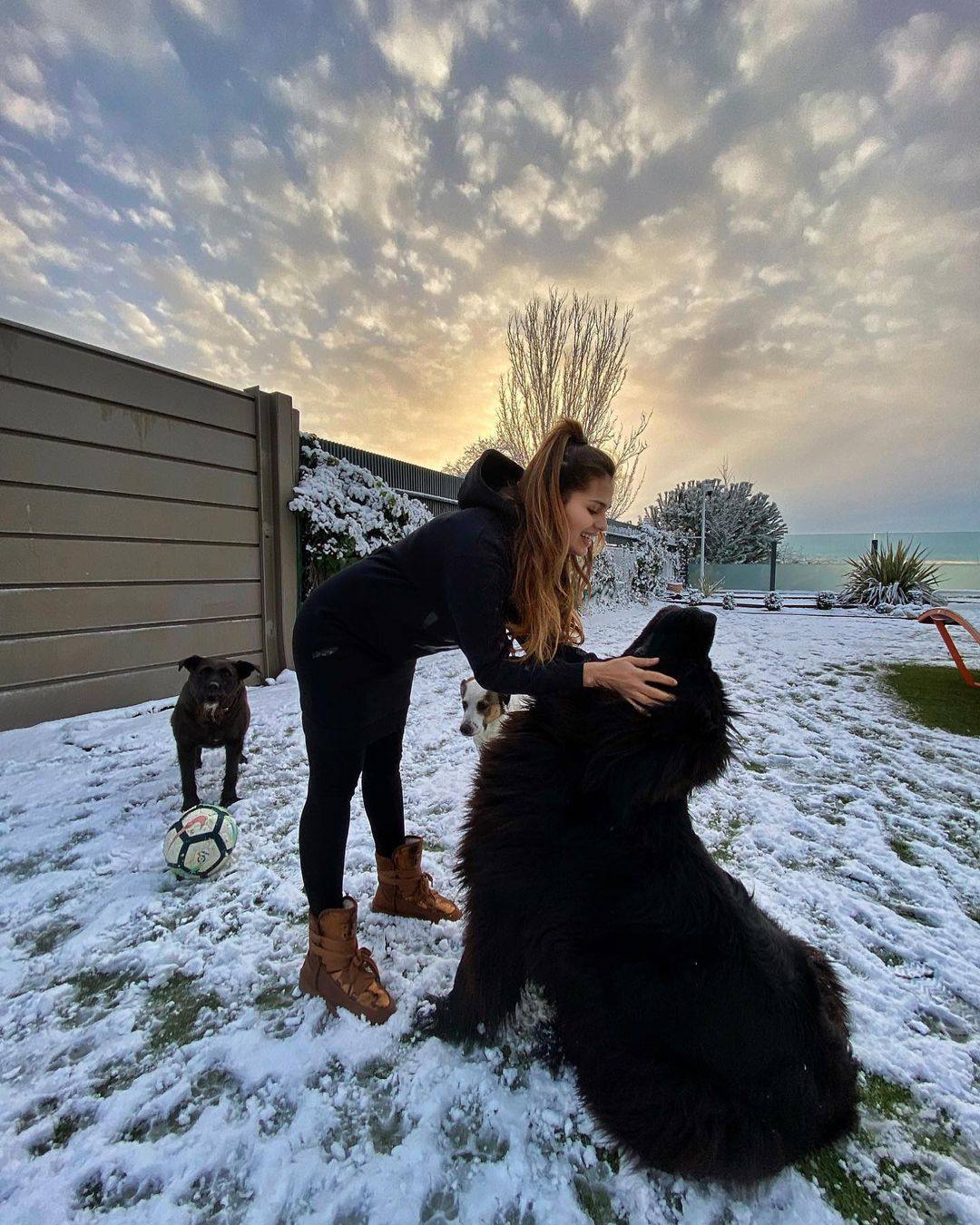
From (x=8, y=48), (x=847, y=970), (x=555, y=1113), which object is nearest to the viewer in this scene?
(x=555, y=1113)

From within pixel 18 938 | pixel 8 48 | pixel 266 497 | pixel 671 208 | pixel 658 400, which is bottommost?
pixel 18 938

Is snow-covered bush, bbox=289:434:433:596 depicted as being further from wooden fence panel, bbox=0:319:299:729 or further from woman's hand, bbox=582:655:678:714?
woman's hand, bbox=582:655:678:714

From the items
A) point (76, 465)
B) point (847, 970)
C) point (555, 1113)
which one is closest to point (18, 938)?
point (555, 1113)

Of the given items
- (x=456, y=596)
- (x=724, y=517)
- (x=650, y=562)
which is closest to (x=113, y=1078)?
(x=456, y=596)

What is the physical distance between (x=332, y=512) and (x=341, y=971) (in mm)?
4797

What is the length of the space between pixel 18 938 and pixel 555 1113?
1.90 metres

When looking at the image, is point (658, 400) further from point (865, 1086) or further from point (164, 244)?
point (865, 1086)

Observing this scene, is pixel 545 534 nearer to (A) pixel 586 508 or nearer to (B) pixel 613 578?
(A) pixel 586 508

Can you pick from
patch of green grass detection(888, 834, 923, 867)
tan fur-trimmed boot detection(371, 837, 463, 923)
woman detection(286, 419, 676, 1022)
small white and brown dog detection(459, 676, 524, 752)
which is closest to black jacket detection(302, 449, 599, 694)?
woman detection(286, 419, 676, 1022)

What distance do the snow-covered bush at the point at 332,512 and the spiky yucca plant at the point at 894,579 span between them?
43.1 feet

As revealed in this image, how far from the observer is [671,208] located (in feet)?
27.9

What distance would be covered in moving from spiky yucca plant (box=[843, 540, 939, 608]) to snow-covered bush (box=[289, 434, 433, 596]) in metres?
13.1

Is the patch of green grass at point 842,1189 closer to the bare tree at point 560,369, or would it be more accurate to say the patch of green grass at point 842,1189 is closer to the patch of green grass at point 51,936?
the patch of green grass at point 51,936

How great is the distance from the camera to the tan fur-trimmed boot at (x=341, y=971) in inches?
57.4
